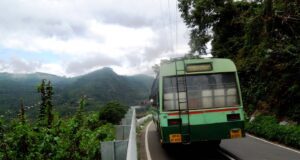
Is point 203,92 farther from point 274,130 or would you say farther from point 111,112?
point 111,112

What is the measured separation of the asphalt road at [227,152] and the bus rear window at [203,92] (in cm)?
209

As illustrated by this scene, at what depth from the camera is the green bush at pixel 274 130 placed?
17109 millimetres

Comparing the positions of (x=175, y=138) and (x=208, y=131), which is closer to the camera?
(x=175, y=138)

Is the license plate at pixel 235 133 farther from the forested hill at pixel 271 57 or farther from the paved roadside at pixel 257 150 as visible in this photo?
the forested hill at pixel 271 57

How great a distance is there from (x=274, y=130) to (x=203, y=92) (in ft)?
24.3

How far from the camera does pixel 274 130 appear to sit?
19.6 metres

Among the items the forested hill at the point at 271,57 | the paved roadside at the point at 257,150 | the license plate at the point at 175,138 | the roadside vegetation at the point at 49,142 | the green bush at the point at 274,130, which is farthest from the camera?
the forested hill at the point at 271,57

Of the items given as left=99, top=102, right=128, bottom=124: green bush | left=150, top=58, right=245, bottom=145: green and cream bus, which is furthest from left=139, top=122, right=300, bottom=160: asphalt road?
left=99, top=102, right=128, bottom=124: green bush

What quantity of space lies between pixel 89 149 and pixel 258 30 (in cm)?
1121

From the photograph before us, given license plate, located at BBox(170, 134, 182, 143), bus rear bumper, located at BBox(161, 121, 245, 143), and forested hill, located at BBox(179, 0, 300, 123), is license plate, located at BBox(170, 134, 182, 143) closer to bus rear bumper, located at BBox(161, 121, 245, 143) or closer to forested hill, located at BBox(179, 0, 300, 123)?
bus rear bumper, located at BBox(161, 121, 245, 143)

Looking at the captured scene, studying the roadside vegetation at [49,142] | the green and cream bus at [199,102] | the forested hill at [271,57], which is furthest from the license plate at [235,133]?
the forested hill at [271,57]

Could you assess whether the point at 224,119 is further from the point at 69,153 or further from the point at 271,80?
the point at 271,80

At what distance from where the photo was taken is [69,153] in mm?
18031

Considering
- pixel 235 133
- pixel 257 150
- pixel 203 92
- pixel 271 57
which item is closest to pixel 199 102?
pixel 203 92
